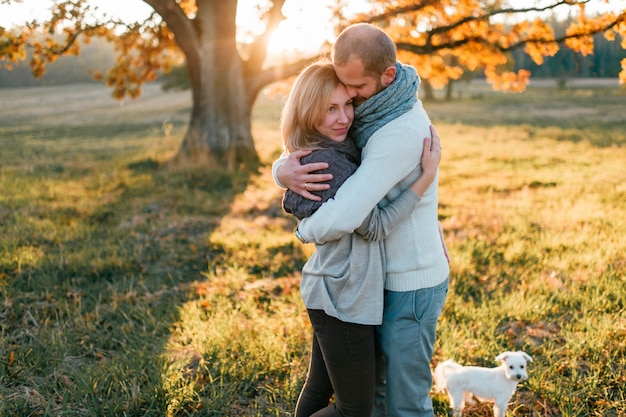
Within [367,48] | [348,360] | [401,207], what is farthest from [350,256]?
[367,48]

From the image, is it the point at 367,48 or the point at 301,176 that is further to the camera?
the point at 301,176

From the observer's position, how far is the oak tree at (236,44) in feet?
32.0

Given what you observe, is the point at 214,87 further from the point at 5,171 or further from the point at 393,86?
the point at 393,86

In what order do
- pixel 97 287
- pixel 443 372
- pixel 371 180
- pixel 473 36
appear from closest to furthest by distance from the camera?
pixel 371 180
pixel 443 372
pixel 97 287
pixel 473 36

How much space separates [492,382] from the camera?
3.10 metres

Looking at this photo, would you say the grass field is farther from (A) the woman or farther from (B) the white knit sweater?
(B) the white knit sweater

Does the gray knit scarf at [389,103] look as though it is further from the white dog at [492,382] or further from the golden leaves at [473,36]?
the golden leaves at [473,36]

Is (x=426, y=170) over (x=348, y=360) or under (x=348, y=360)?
over

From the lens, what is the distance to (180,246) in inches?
250

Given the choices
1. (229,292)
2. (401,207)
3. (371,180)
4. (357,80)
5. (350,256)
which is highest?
(357,80)

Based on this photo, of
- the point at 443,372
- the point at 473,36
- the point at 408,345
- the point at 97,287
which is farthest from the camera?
the point at 473,36

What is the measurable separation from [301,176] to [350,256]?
387 millimetres

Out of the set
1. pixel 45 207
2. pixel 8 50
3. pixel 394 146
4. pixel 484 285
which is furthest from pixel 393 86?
pixel 8 50

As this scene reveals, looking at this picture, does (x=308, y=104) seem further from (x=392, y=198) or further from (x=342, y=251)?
(x=342, y=251)
